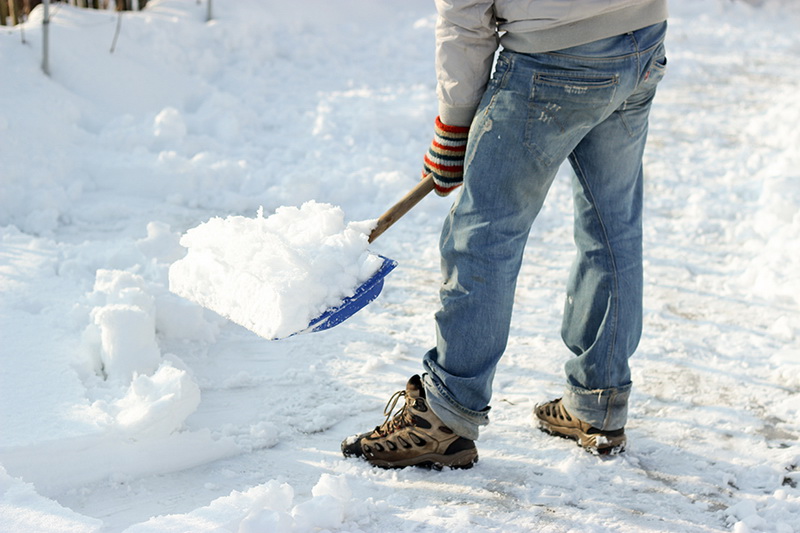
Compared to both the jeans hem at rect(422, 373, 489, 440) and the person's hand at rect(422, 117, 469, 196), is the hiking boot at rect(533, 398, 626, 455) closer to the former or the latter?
the jeans hem at rect(422, 373, 489, 440)

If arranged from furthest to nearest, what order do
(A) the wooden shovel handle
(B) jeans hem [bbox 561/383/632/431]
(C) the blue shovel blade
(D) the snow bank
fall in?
(B) jeans hem [bbox 561/383/632/431], (A) the wooden shovel handle, (C) the blue shovel blade, (D) the snow bank

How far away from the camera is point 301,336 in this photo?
3.05 metres

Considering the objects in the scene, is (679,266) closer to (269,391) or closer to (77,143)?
(269,391)

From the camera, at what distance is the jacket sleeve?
1904mm

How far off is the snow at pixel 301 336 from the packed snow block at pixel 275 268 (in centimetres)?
2

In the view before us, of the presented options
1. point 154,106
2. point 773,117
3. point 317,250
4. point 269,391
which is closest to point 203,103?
point 154,106

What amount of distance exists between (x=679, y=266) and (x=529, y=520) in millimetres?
2010

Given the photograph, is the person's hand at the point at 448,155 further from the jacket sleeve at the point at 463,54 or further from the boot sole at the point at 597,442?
the boot sole at the point at 597,442

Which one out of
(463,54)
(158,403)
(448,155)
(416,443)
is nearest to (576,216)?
(448,155)

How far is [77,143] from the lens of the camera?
14.6 ft

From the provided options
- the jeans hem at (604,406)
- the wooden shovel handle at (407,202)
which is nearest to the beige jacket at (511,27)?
the wooden shovel handle at (407,202)

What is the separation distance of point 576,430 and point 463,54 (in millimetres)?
1128

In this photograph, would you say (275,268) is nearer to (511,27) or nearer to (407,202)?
(407,202)

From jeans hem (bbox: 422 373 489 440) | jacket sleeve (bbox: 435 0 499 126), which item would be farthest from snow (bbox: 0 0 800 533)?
jacket sleeve (bbox: 435 0 499 126)
